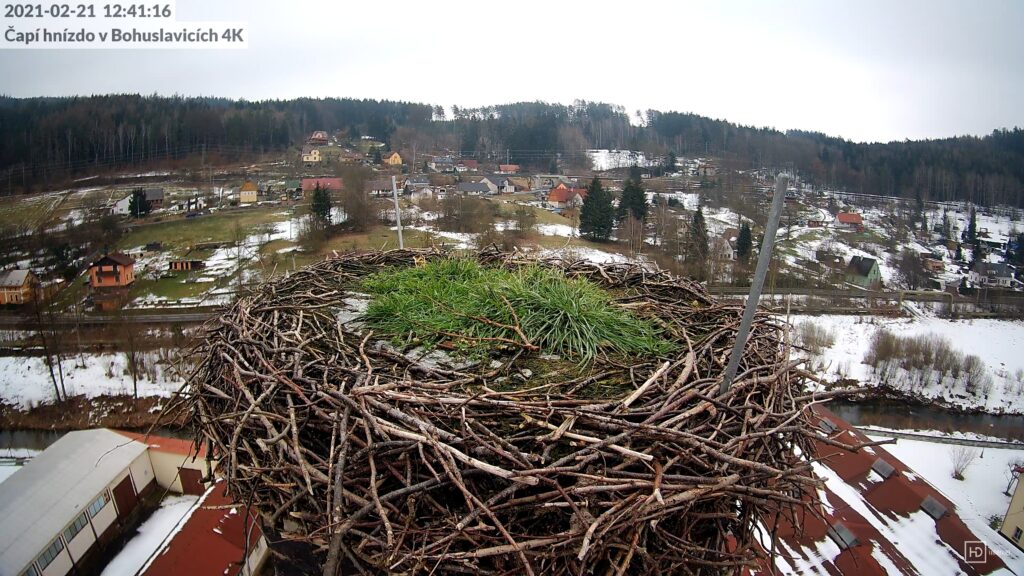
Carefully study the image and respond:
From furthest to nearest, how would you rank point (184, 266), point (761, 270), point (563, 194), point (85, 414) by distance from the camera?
point (563, 194) < point (184, 266) < point (85, 414) < point (761, 270)

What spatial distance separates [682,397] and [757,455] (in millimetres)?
401

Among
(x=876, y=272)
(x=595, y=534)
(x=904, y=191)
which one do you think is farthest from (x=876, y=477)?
(x=904, y=191)

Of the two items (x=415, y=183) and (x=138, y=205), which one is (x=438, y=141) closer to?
(x=415, y=183)

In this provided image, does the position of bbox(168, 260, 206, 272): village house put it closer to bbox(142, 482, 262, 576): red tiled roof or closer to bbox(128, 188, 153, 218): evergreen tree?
bbox(128, 188, 153, 218): evergreen tree

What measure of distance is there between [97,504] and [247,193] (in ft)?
144

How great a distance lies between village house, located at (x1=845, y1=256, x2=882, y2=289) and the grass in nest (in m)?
44.5

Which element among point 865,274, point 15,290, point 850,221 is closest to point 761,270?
point 15,290

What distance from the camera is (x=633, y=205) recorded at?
40125 mm

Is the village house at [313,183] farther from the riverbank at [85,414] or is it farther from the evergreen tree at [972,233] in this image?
the evergreen tree at [972,233]

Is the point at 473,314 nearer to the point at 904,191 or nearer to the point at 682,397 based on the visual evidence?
the point at 682,397

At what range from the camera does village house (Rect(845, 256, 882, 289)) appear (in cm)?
3962

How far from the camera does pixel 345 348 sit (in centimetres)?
313

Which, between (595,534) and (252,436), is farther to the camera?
(252,436)

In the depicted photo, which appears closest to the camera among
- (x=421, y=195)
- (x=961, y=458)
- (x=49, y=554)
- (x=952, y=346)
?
(x=49, y=554)
